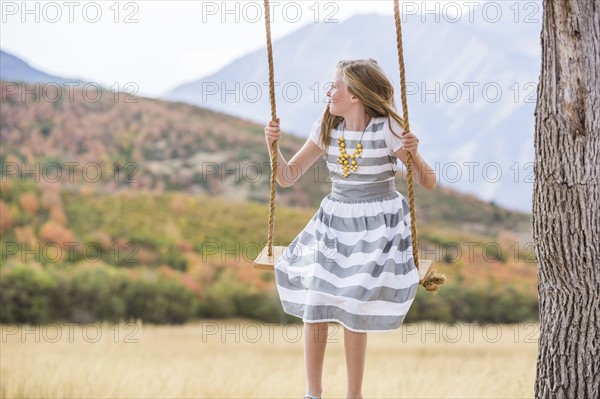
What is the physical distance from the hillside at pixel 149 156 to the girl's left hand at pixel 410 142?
7.92m

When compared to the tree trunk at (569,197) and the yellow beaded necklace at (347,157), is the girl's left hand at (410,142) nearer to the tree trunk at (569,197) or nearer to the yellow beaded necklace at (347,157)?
the yellow beaded necklace at (347,157)

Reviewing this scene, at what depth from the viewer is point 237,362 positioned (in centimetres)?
607

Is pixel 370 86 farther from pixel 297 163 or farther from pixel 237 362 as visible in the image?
pixel 237 362

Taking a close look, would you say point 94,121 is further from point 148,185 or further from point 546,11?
point 546,11

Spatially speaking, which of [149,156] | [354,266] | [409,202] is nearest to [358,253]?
[354,266]

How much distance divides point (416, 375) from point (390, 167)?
7.57ft

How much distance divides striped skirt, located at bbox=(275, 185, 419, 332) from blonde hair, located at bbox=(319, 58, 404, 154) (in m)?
0.33

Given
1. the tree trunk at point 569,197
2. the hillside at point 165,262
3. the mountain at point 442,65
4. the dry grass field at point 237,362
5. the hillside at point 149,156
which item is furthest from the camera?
the mountain at point 442,65

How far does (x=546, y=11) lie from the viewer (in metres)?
2.98

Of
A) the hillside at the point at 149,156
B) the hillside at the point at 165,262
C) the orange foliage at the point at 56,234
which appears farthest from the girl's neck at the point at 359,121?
the hillside at the point at 149,156

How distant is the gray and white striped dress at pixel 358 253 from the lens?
3139 mm

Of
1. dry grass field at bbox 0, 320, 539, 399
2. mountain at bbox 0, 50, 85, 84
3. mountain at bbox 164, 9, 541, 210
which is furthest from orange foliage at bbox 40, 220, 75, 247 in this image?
mountain at bbox 164, 9, 541, 210

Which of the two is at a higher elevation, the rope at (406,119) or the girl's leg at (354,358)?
the rope at (406,119)

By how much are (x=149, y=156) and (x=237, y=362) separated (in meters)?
6.03
